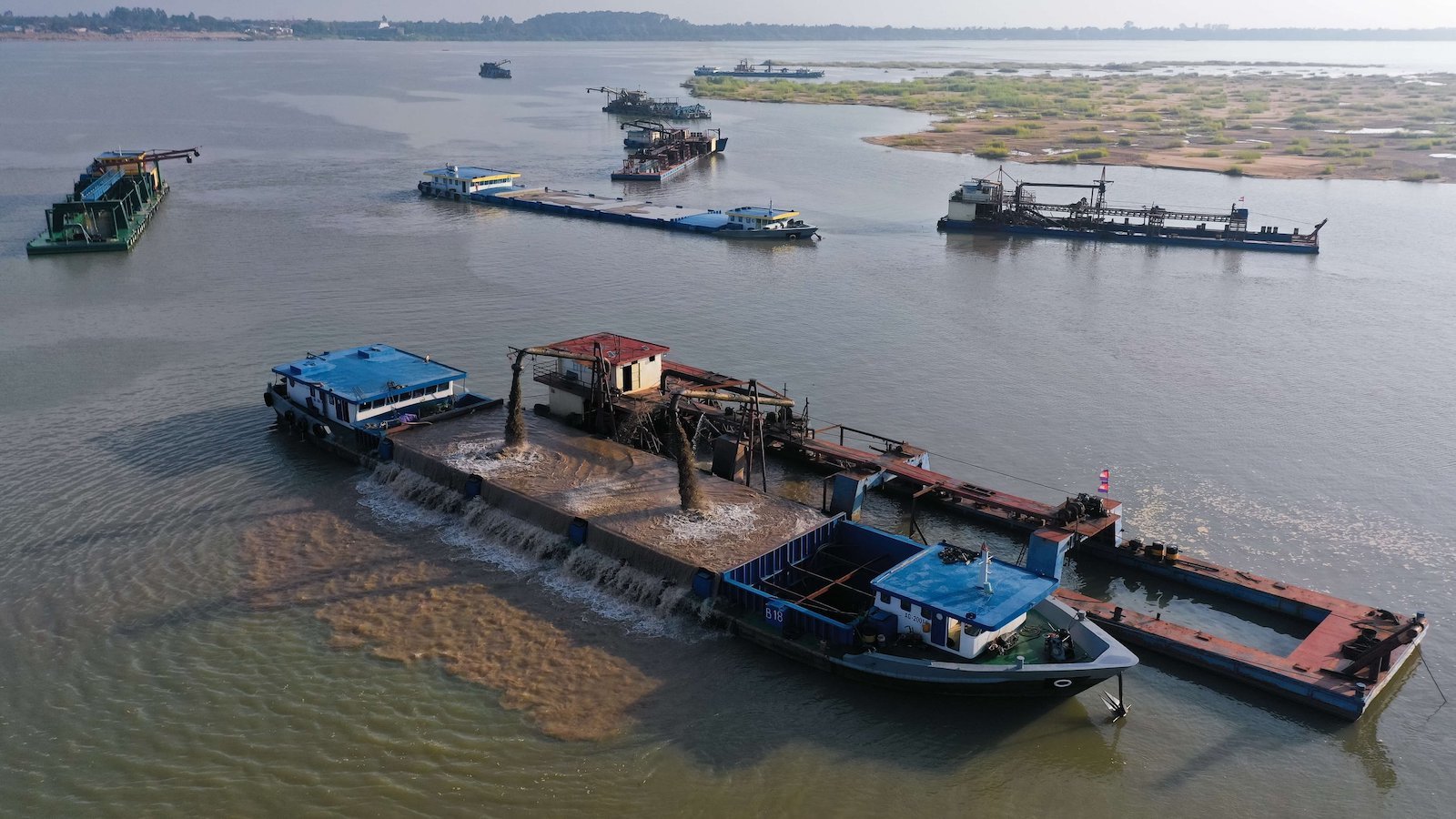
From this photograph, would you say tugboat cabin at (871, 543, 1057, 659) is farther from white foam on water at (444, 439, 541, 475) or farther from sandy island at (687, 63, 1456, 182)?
sandy island at (687, 63, 1456, 182)

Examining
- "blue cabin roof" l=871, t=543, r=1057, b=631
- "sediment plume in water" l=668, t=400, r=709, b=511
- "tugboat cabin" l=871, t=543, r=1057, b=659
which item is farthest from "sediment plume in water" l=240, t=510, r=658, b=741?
"blue cabin roof" l=871, t=543, r=1057, b=631

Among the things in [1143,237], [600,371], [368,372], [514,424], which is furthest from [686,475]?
[1143,237]

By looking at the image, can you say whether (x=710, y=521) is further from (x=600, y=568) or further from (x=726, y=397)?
(x=726, y=397)

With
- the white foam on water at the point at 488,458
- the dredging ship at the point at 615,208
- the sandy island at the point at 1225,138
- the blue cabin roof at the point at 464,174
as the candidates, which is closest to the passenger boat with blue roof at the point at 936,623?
the white foam on water at the point at 488,458

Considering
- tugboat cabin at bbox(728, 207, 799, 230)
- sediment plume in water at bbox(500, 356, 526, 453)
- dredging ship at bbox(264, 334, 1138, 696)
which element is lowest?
dredging ship at bbox(264, 334, 1138, 696)

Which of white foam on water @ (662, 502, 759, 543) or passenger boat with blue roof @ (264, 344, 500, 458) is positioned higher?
passenger boat with blue roof @ (264, 344, 500, 458)

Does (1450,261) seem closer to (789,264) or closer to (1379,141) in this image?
(789,264)
